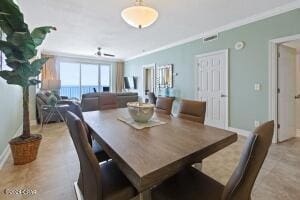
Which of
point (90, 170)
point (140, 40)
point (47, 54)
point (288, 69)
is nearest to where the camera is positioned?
point (90, 170)

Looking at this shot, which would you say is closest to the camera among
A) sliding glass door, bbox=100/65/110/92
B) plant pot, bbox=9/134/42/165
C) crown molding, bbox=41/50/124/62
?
plant pot, bbox=9/134/42/165

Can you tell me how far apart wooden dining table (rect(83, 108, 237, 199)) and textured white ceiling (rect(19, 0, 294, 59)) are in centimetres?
233

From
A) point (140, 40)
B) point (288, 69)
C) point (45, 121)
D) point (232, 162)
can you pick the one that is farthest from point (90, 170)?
point (140, 40)

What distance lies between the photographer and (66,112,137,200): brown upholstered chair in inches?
36.7

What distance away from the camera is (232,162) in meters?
2.36

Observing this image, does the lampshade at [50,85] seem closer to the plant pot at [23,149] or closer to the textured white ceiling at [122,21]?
the textured white ceiling at [122,21]

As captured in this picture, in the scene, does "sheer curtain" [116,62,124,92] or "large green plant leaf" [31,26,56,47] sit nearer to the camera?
"large green plant leaf" [31,26,56,47]

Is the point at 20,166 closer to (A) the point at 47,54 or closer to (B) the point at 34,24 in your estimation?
(B) the point at 34,24

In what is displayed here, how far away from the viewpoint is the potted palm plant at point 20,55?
1.95m

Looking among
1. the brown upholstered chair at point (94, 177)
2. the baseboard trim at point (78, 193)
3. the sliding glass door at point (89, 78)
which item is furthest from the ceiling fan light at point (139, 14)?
the sliding glass door at point (89, 78)

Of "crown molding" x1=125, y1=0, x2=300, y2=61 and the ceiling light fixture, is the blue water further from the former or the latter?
the ceiling light fixture

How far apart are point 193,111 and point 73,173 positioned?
5.58ft

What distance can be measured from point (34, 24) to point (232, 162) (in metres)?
4.97

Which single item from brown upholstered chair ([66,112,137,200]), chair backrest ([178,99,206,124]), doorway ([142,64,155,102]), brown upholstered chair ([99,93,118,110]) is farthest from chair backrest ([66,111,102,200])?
doorway ([142,64,155,102])
